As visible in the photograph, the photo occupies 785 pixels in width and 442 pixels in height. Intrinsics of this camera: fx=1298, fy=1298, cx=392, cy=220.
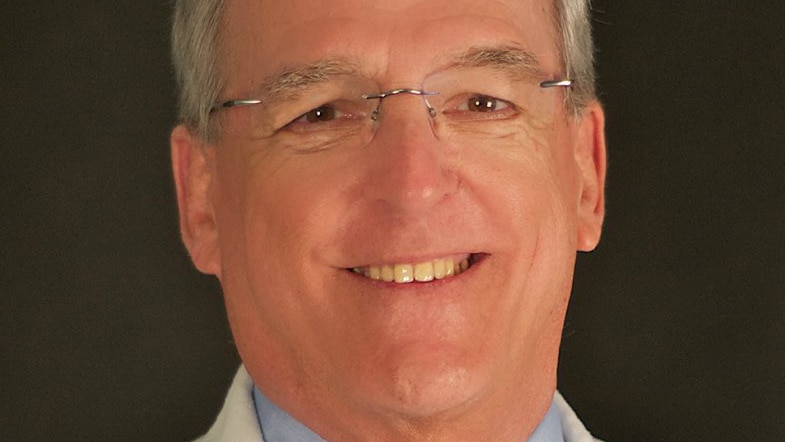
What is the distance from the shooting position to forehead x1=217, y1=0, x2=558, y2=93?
2.91 meters

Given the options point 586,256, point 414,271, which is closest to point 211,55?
point 414,271

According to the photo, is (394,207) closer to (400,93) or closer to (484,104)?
→ (400,93)

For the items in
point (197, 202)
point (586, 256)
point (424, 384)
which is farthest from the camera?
point (586, 256)

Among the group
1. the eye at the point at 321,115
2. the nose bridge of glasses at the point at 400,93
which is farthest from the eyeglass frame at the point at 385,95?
the eye at the point at 321,115

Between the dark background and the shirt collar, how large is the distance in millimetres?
477

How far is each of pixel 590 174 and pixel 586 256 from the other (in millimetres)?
577

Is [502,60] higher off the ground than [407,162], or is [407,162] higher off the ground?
[502,60]

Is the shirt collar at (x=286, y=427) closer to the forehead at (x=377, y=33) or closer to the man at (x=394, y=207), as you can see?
the man at (x=394, y=207)

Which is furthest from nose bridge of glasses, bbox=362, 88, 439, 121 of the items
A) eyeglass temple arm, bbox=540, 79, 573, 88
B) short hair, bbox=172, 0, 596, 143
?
short hair, bbox=172, 0, 596, 143

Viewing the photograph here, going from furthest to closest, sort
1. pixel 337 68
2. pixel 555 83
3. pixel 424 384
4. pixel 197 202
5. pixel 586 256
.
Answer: pixel 586 256
pixel 197 202
pixel 555 83
pixel 337 68
pixel 424 384

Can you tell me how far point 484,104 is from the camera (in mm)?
3027

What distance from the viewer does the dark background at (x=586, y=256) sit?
360 cm

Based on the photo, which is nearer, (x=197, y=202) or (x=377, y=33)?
(x=377, y=33)

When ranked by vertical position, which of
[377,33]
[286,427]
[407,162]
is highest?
[377,33]
